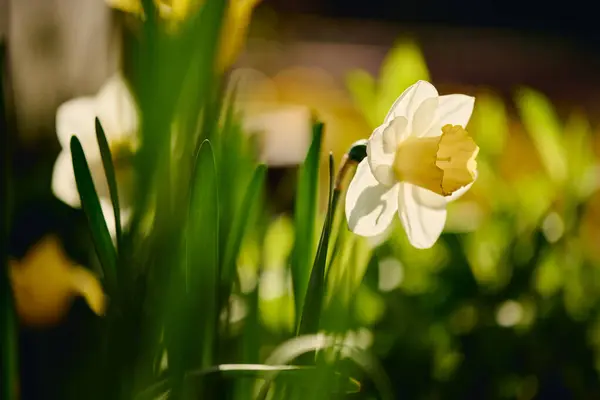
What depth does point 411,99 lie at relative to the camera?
0.39m

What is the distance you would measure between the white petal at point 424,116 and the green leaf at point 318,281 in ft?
0.20

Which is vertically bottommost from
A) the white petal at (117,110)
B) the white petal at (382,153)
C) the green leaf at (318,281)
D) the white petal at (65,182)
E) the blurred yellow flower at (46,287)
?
the blurred yellow flower at (46,287)

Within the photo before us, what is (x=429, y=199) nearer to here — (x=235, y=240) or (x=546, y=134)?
(x=235, y=240)

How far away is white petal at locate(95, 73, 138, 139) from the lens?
1.64 feet

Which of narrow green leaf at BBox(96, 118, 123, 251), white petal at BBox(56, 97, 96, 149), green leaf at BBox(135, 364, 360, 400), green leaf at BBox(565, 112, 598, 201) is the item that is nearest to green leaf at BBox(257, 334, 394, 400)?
green leaf at BBox(135, 364, 360, 400)

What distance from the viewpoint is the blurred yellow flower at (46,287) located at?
1.90 feet

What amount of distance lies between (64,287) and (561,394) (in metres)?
0.43

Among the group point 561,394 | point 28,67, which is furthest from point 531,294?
point 28,67

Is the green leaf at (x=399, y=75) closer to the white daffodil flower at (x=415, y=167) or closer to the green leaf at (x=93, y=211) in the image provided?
the white daffodil flower at (x=415, y=167)

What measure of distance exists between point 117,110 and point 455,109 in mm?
249

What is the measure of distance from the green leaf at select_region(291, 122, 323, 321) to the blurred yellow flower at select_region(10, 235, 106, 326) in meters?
0.21

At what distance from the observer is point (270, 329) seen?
565 mm

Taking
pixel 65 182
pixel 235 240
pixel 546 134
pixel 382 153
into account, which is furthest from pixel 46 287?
pixel 546 134

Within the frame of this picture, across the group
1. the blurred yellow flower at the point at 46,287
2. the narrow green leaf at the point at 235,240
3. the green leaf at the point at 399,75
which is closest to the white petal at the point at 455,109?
the narrow green leaf at the point at 235,240
